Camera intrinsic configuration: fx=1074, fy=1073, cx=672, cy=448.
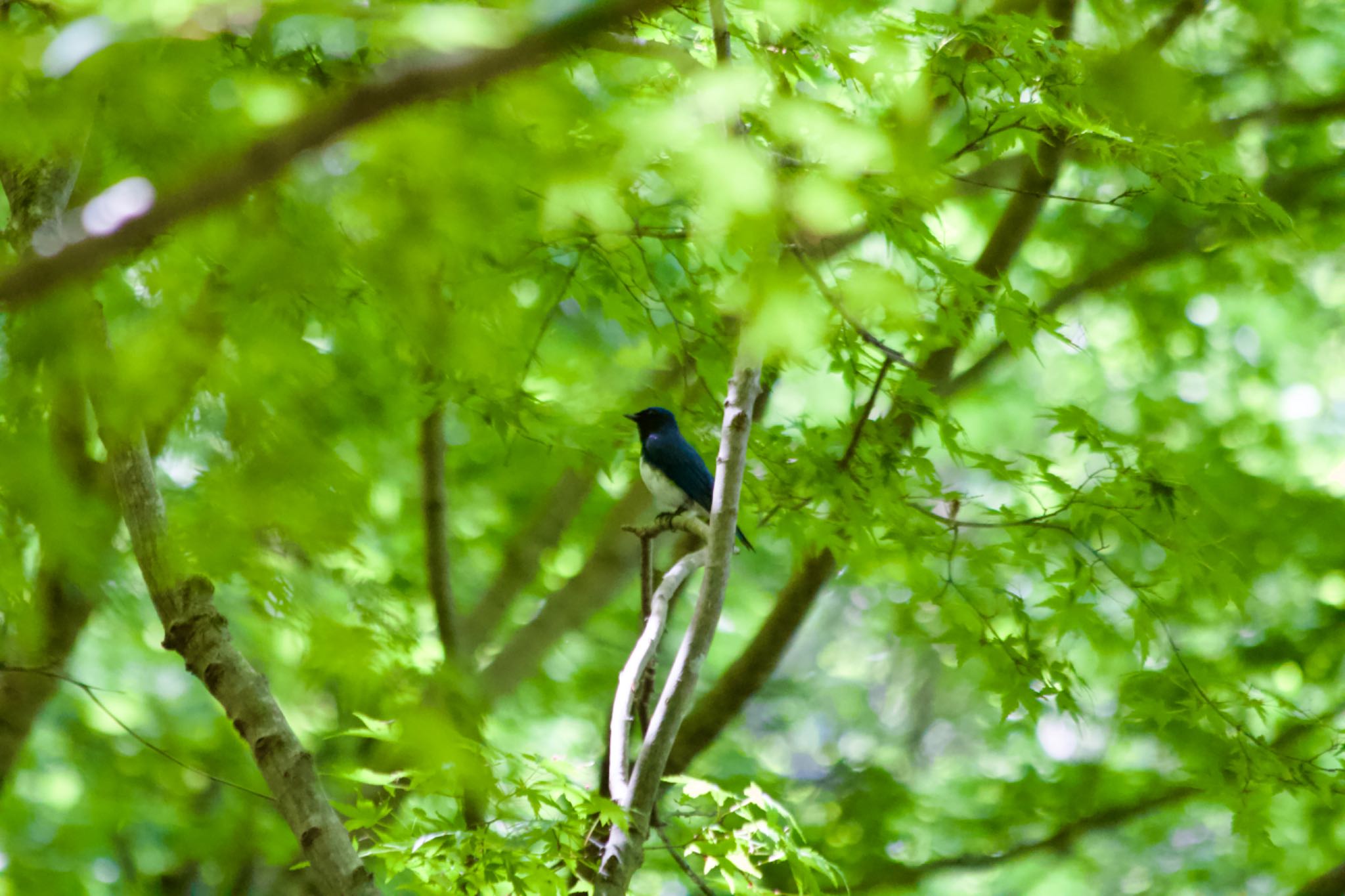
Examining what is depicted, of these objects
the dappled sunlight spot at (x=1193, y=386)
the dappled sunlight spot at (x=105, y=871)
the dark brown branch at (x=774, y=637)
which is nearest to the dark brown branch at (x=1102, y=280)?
the dark brown branch at (x=774, y=637)

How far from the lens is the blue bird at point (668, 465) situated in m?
4.05

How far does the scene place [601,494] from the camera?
5250 mm

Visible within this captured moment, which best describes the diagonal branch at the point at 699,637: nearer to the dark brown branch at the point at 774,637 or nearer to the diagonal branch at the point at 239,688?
the diagonal branch at the point at 239,688

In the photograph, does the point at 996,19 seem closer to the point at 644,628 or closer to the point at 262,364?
the point at 644,628

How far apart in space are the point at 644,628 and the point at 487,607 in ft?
4.86

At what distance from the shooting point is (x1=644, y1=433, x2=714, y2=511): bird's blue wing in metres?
4.05

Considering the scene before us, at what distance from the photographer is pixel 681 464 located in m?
4.30

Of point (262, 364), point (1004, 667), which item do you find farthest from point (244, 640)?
point (1004, 667)

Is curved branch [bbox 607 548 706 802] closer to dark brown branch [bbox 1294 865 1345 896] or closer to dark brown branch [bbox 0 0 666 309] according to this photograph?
dark brown branch [bbox 0 0 666 309]

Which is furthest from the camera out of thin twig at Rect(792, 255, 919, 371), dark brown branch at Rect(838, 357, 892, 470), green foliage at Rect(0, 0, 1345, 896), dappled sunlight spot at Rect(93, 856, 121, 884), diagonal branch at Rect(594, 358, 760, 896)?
dappled sunlight spot at Rect(93, 856, 121, 884)

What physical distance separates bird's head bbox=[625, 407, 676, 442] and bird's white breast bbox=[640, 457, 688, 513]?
13cm

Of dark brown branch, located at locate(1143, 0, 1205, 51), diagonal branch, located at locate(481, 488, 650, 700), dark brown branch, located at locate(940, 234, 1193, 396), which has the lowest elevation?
diagonal branch, located at locate(481, 488, 650, 700)

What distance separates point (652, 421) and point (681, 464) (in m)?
0.23

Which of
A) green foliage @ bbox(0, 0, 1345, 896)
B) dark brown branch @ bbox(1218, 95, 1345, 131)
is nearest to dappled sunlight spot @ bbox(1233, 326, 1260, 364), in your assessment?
green foliage @ bbox(0, 0, 1345, 896)
